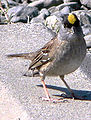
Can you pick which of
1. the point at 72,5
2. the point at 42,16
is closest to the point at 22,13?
the point at 42,16

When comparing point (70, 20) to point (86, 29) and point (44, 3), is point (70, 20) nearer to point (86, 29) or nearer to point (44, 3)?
point (86, 29)

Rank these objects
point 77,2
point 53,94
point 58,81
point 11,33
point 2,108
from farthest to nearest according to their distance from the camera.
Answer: point 77,2 → point 11,33 → point 58,81 → point 53,94 → point 2,108

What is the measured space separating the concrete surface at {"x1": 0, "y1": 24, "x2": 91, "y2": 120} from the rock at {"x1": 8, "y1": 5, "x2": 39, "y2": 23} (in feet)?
7.04

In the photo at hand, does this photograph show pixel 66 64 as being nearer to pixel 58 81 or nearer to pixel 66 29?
pixel 66 29

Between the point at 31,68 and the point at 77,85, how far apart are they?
860mm

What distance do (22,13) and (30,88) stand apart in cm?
503

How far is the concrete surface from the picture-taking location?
19.0 feet

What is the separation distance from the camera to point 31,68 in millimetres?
6621

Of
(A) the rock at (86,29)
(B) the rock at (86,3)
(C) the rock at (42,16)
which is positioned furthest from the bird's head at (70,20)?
(B) the rock at (86,3)

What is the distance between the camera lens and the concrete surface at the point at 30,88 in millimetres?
5797

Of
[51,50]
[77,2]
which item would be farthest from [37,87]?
[77,2]

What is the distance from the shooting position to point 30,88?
6.66m

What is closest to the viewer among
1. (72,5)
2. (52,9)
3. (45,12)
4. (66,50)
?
(66,50)

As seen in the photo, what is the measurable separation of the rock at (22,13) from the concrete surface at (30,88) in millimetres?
2147
